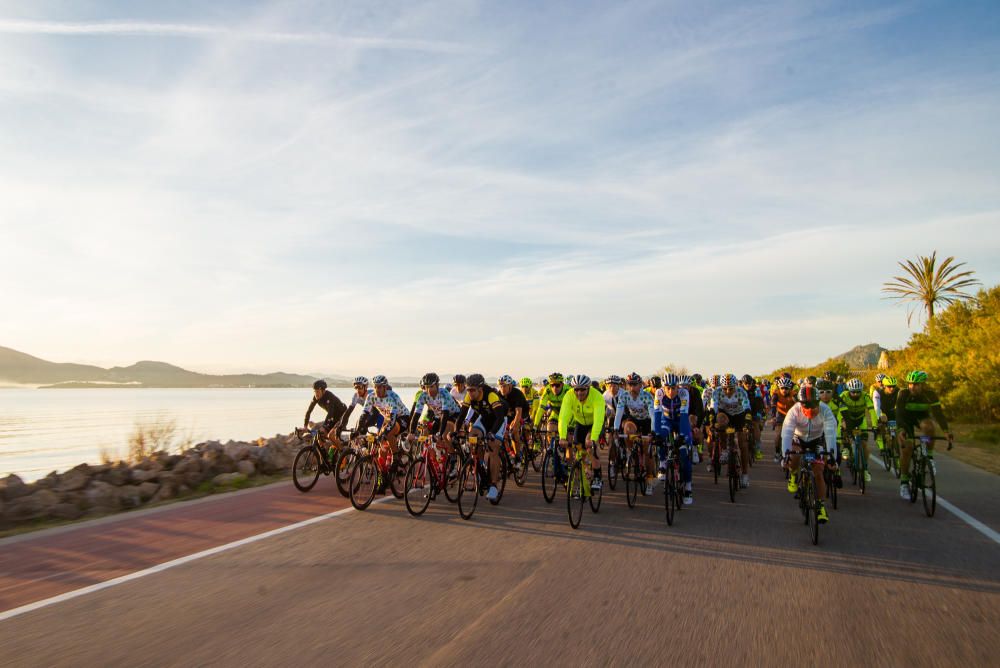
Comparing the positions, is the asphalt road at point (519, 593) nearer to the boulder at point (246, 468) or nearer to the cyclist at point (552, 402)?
the cyclist at point (552, 402)

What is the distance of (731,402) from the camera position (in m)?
12.8

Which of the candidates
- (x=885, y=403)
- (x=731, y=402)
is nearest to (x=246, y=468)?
(x=731, y=402)

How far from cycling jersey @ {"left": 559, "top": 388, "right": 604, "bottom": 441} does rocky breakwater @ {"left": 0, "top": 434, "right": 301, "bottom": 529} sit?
7.21 metres

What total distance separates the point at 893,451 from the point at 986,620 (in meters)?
9.09

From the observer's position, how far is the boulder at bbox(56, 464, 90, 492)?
11.4 m

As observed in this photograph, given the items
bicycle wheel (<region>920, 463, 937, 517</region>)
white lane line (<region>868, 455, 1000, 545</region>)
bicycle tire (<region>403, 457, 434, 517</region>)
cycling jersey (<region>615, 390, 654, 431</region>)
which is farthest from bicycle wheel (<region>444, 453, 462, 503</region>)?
white lane line (<region>868, 455, 1000, 545</region>)

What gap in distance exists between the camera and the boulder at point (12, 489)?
34.1 ft

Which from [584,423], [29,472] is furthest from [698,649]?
[29,472]

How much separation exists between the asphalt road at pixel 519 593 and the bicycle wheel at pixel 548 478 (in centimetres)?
142

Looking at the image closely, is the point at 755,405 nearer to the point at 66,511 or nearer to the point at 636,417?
the point at 636,417

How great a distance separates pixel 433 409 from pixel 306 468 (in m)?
3.09

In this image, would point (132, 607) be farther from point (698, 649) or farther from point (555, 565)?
point (698, 649)

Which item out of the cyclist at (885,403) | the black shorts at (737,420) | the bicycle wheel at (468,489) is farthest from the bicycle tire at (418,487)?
the cyclist at (885,403)

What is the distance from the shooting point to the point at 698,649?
4.66m
